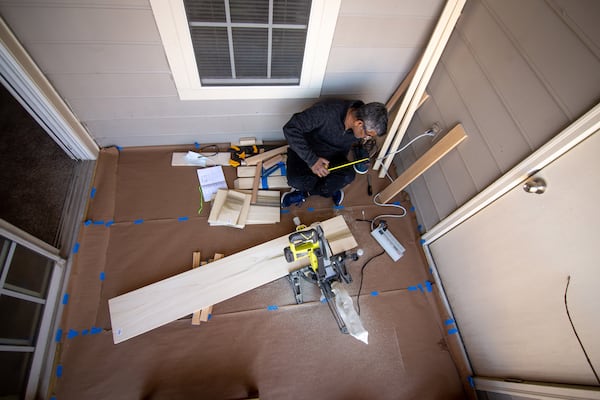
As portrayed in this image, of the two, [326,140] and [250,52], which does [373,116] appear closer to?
[326,140]

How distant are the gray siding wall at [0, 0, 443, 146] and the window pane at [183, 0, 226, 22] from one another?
202mm

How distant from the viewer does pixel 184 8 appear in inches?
60.1

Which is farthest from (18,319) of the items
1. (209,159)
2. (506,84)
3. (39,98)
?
(506,84)

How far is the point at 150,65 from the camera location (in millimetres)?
1801

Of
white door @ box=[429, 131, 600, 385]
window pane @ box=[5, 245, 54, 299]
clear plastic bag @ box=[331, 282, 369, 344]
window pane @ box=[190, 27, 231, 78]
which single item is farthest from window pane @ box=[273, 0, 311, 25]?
window pane @ box=[5, 245, 54, 299]

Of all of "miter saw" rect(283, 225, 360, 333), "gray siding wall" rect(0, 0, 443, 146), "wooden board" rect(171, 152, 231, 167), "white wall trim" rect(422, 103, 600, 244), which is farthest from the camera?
"wooden board" rect(171, 152, 231, 167)

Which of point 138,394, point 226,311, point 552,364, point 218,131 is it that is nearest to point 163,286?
point 226,311

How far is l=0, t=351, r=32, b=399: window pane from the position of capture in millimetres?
1582

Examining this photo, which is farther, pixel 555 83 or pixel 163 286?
pixel 163 286

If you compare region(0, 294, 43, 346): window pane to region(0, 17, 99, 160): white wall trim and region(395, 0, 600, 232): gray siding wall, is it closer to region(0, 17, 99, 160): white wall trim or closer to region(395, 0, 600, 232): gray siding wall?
region(0, 17, 99, 160): white wall trim

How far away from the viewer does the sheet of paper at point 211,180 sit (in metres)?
2.40

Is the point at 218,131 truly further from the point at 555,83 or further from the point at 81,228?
the point at 555,83

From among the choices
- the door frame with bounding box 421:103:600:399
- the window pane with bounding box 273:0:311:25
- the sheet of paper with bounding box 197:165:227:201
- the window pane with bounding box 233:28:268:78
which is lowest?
the door frame with bounding box 421:103:600:399

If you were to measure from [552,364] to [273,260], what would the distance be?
5.41 ft
